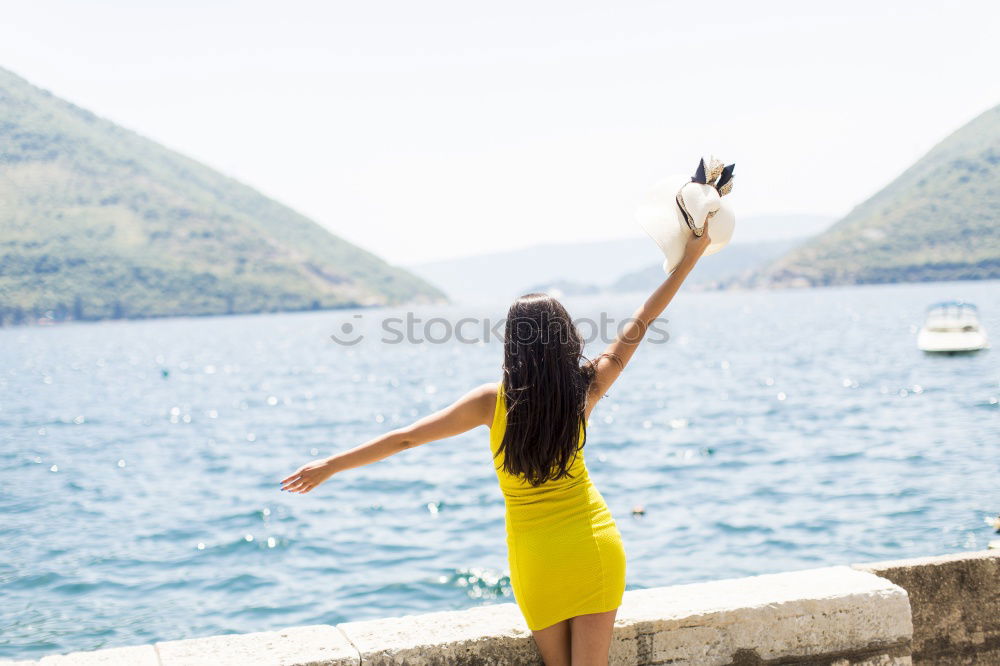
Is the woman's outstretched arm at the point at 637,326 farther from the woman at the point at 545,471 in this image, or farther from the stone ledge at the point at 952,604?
the stone ledge at the point at 952,604

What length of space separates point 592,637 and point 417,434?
38.9 inches

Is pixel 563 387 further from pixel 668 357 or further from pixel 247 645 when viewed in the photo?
pixel 668 357

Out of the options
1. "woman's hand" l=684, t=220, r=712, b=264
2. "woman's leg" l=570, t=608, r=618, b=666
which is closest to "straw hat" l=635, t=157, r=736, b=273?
"woman's hand" l=684, t=220, r=712, b=264

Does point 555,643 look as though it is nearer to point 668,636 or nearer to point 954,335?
point 668,636

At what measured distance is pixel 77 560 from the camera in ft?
48.5

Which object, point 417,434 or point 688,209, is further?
point 688,209

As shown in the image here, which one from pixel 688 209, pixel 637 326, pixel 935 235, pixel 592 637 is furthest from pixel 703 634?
pixel 935 235

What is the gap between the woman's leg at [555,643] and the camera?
332 cm

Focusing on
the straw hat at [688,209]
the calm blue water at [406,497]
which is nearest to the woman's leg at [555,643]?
the straw hat at [688,209]

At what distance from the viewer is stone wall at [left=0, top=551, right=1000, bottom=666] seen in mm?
3510

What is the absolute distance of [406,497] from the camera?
742 inches

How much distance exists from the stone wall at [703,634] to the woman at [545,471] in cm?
42

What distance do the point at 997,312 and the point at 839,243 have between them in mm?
118687

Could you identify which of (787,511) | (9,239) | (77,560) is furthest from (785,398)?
(9,239)
